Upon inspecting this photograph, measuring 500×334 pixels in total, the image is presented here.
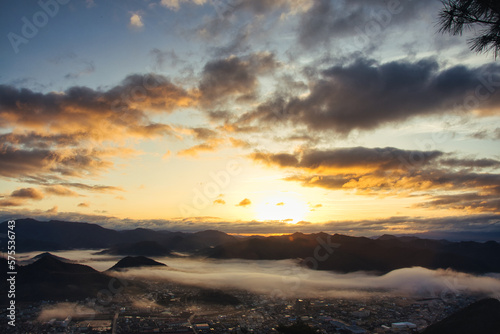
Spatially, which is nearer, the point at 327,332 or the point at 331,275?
the point at 327,332

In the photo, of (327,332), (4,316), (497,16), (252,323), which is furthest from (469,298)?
(4,316)

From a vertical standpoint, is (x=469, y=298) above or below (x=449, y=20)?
below

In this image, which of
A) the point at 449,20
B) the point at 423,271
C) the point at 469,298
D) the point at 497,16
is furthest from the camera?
the point at 423,271

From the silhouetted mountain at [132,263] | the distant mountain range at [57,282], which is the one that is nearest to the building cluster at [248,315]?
the distant mountain range at [57,282]

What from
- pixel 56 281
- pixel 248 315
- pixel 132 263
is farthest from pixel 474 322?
pixel 132 263

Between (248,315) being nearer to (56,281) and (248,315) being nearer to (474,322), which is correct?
(474,322)

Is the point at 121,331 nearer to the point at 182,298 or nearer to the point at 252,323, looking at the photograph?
the point at 252,323

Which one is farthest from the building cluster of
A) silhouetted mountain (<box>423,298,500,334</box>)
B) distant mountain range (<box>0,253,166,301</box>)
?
distant mountain range (<box>0,253,166,301</box>)

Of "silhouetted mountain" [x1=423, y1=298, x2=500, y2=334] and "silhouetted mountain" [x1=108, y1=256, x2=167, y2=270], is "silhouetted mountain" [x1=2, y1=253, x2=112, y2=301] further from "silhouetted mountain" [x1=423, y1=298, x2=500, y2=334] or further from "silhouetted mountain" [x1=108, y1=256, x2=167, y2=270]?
"silhouetted mountain" [x1=423, y1=298, x2=500, y2=334]
